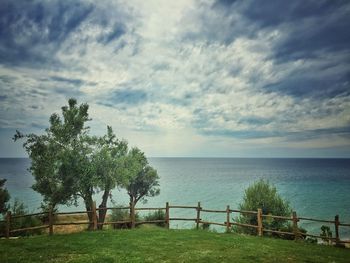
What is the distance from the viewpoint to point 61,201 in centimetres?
2859

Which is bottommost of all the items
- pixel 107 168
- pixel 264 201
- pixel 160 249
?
pixel 160 249

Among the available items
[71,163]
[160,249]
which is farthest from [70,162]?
[160,249]

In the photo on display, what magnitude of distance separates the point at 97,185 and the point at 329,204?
212 ft

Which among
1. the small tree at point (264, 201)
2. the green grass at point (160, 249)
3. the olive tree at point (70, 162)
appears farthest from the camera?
the small tree at point (264, 201)

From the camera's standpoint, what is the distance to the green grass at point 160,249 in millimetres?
13773

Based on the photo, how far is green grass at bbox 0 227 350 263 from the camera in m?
13.8

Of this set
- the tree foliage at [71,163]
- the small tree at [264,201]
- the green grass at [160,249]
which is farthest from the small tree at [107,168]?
the small tree at [264,201]

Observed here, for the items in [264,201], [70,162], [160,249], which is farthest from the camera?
[264,201]

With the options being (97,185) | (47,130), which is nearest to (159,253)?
(97,185)

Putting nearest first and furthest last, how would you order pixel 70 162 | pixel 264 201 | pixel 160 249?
pixel 160 249, pixel 70 162, pixel 264 201

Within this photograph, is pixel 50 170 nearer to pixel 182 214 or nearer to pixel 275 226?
pixel 275 226

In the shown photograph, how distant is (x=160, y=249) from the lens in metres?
15.8

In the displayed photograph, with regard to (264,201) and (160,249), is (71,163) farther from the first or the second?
(264,201)

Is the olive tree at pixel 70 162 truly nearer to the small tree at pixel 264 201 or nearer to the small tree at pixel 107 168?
the small tree at pixel 107 168
